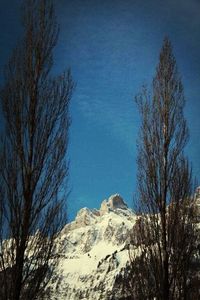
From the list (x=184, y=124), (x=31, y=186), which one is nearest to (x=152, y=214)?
(x=184, y=124)

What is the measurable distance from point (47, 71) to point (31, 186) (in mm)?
3275

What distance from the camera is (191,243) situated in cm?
1270

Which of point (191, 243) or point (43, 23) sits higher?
point (43, 23)

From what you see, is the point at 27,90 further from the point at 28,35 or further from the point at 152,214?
the point at 152,214

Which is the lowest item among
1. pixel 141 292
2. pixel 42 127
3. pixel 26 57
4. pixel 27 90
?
pixel 141 292

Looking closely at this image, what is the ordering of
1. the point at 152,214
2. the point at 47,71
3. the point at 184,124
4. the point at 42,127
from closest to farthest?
the point at 42,127 < the point at 47,71 < the point at 152,214 < the point at 184,124

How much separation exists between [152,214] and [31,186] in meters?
3.97

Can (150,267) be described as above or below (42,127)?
below

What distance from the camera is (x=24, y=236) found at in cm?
1016

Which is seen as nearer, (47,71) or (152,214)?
(47,71)

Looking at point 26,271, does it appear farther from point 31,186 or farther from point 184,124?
point 184,124

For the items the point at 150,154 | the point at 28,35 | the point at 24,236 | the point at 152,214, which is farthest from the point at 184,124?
the point at 24,236

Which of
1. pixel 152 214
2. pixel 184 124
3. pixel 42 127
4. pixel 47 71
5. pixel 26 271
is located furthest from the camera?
pixel 184 124

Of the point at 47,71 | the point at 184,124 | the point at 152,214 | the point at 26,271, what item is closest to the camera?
the point at 26,271
